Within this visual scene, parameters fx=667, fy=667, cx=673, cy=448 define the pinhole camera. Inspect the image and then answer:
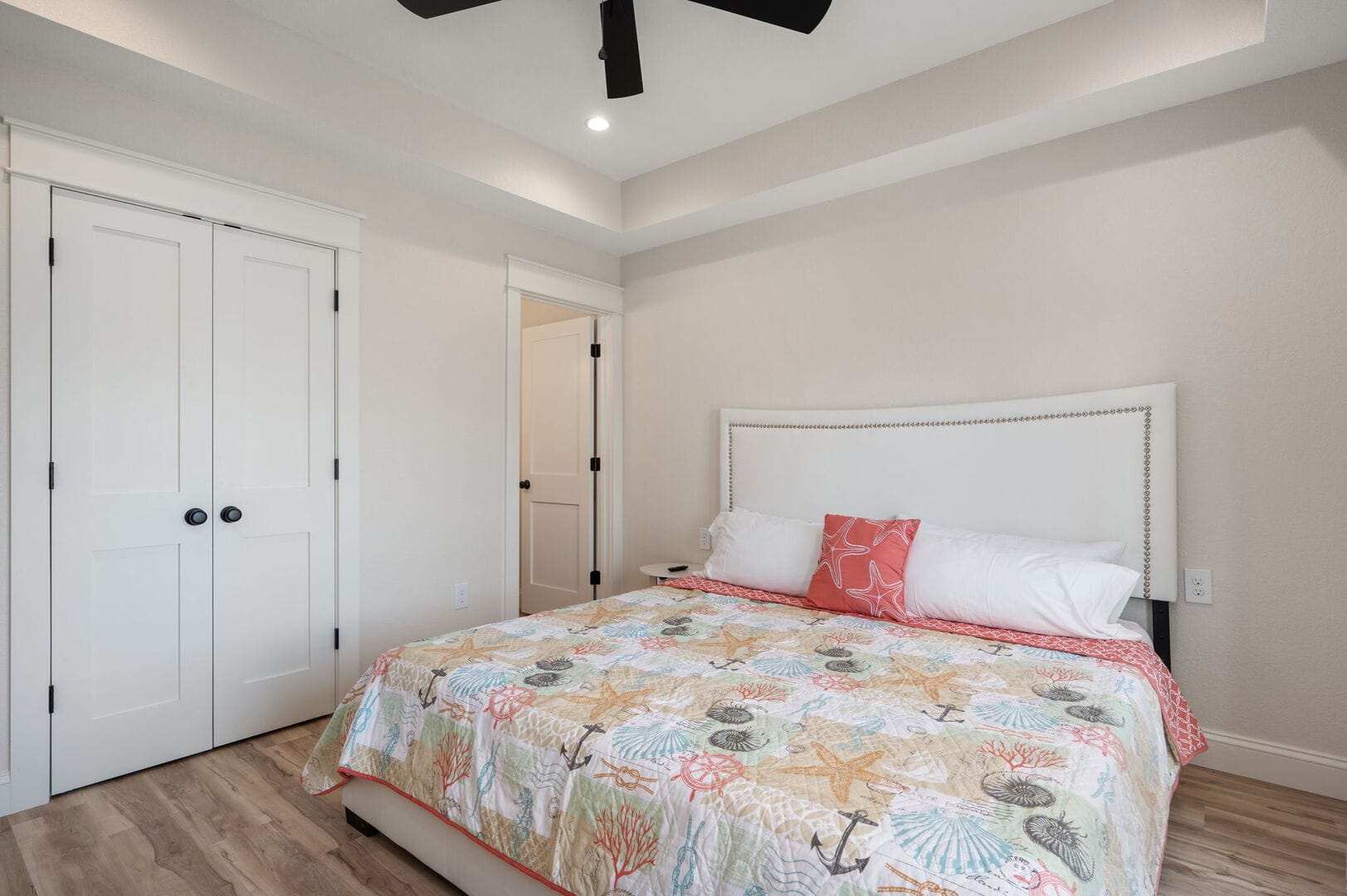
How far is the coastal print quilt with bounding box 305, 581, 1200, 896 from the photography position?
110 centimetres

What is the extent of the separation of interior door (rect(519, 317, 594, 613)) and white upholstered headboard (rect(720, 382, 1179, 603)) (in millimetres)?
1152

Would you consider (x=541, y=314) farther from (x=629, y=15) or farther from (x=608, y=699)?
(x=608, y=699)

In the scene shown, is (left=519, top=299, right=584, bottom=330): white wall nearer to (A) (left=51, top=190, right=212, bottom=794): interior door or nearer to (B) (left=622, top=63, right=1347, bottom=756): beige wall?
(B) (left=622, top=63, right=1347, bottom=756): beige wall

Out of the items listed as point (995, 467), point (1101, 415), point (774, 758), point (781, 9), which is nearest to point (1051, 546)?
point (995, 467)

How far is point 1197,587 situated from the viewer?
241 cm

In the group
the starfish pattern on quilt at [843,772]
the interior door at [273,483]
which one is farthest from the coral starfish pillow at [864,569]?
the interior door at [273,483]

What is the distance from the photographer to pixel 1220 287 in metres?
2.38

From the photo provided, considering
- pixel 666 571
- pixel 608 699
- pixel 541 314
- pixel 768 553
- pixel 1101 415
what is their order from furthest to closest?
1. pixel 541 314
2. pixel 666 571
3. pixel 768 553
4. pixel 1101 415
5. pixel 608 699

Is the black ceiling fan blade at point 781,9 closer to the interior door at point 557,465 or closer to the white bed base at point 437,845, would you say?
the white bed base at point 437,845

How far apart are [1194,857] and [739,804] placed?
1589 mm

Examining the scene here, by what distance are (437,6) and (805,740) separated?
7.29 feet

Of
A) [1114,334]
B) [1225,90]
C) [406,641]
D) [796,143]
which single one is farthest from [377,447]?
[1225,90]

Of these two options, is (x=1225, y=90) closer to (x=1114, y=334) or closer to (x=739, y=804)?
(x=1114, y=334)

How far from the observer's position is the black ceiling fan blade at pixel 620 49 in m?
2.05
